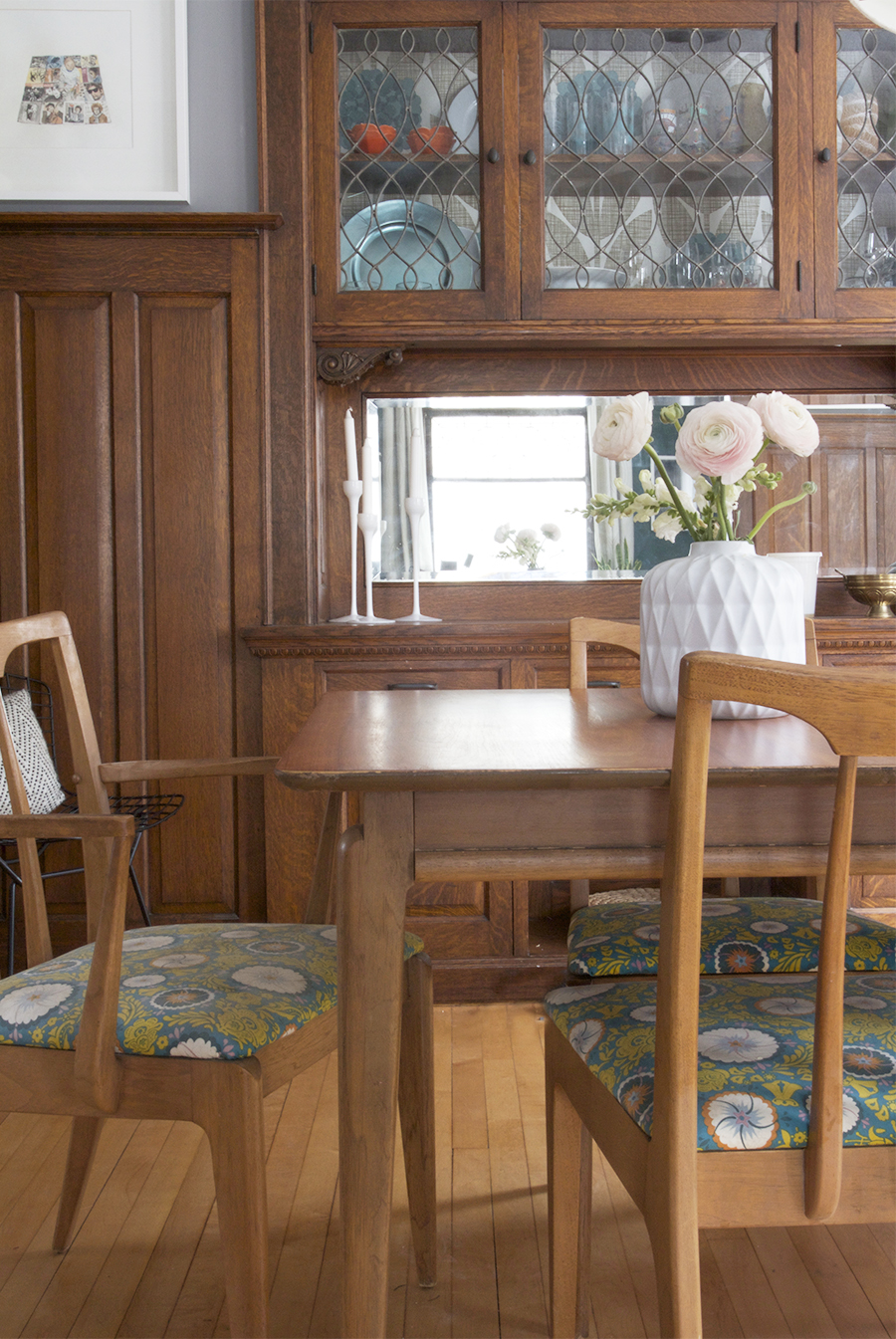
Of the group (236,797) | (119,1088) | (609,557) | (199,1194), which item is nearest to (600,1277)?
(199,1194)

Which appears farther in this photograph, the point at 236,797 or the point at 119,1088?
the point at 236,797

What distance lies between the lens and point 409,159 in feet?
8.65

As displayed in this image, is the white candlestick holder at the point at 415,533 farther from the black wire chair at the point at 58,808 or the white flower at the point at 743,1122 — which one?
the white flower at the point at 743,1122

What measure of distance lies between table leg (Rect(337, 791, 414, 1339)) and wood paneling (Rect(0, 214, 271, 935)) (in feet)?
5.27

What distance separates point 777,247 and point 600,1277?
7.76 feet

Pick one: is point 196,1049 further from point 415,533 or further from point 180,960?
point 415,533

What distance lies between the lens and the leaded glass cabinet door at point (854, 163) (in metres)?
2.63

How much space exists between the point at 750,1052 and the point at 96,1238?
1.06 m

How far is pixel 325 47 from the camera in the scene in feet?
8.50

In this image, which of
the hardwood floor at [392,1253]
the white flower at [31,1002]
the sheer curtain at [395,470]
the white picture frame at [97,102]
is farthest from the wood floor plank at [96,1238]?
the white picture frame at [97,102]

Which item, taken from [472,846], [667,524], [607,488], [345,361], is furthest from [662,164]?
[472,846]

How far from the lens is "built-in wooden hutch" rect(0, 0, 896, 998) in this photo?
2.56 m

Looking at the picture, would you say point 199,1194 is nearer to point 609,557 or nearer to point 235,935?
point 235,935

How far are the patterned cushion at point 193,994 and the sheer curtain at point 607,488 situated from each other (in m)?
1.79
